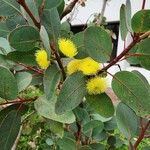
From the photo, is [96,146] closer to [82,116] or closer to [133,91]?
[82,116]

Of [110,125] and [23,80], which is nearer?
[23,80]

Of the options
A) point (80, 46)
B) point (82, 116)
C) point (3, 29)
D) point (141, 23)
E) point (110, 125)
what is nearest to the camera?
point (141, 23)

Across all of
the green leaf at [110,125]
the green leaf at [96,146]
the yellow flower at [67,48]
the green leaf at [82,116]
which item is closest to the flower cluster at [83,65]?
the yellow flower at [67,48]

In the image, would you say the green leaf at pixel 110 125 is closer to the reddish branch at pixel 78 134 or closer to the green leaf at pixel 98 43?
the reddish branch at pixel 78 134

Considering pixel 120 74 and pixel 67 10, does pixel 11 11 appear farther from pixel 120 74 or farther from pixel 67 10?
pixel 67 10

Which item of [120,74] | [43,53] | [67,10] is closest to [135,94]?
[120,74]

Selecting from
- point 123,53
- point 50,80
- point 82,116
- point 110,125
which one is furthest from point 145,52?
point 110,125
